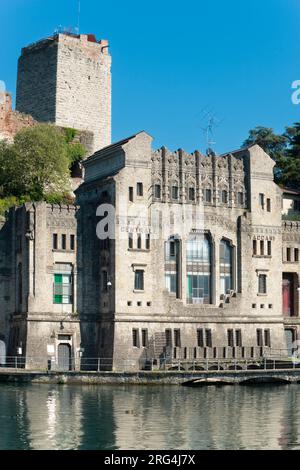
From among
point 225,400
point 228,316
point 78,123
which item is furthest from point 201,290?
point 78,123

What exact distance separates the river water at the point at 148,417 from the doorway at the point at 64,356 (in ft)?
25.8

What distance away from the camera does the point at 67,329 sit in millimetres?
84375

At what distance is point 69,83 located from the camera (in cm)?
11119

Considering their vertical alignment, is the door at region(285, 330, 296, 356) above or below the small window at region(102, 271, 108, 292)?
below

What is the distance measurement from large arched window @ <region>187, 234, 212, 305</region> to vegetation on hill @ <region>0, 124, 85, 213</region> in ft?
46.0

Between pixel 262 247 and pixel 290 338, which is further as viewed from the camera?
pixel 290 338

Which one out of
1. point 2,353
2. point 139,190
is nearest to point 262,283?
point 139,190

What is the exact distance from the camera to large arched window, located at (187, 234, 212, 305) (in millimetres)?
88250

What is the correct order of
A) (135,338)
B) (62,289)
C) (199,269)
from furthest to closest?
(199,269) < (62,289) < (135,338)

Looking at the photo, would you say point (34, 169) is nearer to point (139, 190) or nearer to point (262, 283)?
point (139, 190)

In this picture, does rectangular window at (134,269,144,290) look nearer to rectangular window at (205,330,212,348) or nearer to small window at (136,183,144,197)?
small window at (136,183,144,197)

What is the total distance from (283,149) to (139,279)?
43.0 meters

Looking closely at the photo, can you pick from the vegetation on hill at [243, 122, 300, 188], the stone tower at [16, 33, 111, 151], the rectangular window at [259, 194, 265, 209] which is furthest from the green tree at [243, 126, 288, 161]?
the rectangular window at [259, 194, 265, 209]
